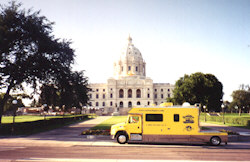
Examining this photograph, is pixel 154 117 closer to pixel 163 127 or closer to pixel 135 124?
pixel 163 127

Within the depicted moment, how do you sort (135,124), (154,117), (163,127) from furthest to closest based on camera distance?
(154,117) → (135,124) → (163,127)

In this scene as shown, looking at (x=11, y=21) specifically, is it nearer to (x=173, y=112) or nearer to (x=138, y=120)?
(x=138, y=120)

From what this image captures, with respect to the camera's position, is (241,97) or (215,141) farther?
(241,97)

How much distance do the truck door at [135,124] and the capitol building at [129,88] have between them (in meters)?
98.9

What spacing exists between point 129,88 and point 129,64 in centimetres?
1549

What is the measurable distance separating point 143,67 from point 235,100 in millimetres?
67895

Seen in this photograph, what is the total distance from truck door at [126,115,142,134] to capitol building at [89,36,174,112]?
324 ft

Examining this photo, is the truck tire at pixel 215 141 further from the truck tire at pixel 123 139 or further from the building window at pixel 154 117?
the truck tire at pixel 123 139

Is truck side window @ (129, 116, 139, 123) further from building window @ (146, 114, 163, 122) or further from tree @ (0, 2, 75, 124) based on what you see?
tree @ (0, 2, 75, 124)

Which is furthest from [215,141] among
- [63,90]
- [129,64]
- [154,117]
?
[129,64]

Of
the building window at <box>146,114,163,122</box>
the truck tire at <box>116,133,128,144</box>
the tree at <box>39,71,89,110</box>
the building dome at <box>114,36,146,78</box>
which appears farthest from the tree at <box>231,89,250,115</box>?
the truck tire at <box>116,133,128,144</box>

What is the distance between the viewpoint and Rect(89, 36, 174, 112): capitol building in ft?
408

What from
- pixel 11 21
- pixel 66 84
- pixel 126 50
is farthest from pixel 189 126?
pixel 126 50

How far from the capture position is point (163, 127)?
16.6 meters
